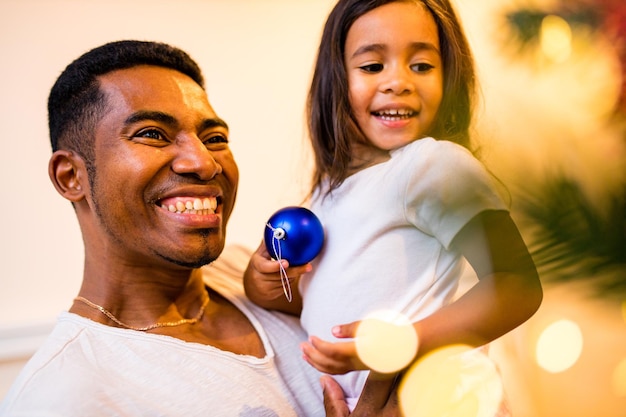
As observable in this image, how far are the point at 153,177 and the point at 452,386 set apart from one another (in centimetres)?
67

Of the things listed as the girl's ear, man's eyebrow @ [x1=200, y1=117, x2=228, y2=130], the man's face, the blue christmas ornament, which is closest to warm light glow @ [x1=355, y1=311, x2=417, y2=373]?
the blue christmas ornament

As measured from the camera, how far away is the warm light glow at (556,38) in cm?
42

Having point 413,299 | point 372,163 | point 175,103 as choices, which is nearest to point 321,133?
point 372,163

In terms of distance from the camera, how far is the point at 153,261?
1.21 meters

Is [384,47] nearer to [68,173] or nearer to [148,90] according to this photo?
[148,90]

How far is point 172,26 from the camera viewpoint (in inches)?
70.6

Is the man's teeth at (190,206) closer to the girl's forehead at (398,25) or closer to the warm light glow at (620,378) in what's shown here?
the girl's forehead at (398,25)

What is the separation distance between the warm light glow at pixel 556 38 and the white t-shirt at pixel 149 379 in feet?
2.80

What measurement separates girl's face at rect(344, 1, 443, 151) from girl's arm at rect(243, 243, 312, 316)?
0.30 meters

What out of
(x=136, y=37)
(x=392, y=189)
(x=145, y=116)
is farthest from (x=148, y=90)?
(x=136, y=37)

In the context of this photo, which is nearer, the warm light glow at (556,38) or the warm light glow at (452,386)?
the warm light glow at (556,38)

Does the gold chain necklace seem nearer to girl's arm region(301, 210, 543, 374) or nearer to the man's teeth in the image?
the man's teeth

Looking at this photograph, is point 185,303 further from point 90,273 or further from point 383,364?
point 383,364

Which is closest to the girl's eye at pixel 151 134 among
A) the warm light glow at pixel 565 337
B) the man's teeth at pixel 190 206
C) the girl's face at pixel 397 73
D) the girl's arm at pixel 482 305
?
the man's teeth at pixel 190 206
